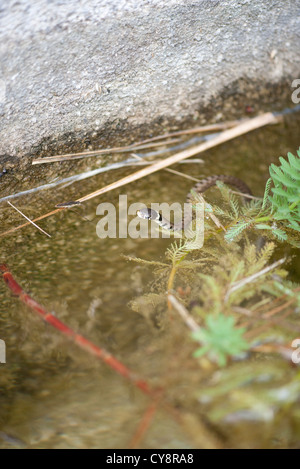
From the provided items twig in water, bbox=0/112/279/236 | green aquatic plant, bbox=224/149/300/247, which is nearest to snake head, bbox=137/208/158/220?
twig in water, bbox=0/112/279/236

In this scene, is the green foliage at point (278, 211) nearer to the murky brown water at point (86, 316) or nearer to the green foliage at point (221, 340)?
the murky brown water at point (86, 316)

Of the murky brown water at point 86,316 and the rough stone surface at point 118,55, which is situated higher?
the rough stone surface at point 118,55

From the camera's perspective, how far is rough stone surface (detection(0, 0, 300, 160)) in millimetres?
2275

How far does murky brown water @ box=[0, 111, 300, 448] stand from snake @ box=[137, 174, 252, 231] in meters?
0.06

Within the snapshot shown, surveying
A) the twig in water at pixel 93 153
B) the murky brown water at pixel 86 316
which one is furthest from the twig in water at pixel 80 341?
the twig in water at pixel 93 153

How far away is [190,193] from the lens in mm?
2494

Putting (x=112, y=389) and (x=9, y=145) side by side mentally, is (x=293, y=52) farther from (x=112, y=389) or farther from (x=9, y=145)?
(x=112, y=389)

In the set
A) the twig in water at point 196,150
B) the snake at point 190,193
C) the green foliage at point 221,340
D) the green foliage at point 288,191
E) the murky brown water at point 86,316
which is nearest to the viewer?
the green foliage at point 221,340

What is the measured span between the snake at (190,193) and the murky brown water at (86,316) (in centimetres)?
6

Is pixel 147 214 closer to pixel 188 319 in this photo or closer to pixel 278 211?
pixel 278 211

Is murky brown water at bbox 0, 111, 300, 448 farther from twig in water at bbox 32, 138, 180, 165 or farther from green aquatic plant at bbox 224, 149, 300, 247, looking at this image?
green aquatic plant at bbox 224, 149, 300, 247

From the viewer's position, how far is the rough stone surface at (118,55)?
2275 millimetres

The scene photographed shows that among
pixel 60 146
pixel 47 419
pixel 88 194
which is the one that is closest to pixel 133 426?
pixel 47 419
